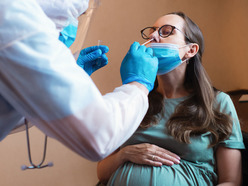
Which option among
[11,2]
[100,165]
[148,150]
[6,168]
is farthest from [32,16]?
[6,168]

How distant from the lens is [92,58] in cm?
133

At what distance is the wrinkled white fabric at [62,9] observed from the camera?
2.70 feet

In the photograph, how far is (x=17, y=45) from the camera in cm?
65

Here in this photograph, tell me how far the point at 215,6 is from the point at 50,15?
2.29 m

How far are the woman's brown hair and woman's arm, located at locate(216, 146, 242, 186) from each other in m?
0.08

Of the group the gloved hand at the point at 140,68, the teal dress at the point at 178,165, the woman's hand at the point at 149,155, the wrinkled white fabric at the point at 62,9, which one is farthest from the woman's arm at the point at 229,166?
the wrinkled white fabric at the point at 62,9

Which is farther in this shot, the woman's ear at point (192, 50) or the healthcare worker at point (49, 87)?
the woman's ear at point (192, 50)

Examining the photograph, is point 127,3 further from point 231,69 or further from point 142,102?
point 142,102

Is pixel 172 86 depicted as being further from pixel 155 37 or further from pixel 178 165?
pixel 178 165

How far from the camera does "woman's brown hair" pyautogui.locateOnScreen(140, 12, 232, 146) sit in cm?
149

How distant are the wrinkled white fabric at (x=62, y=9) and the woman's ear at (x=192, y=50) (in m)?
0.87

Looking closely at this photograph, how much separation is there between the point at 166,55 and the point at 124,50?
1.15 m

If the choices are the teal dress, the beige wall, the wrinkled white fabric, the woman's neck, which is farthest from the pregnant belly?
the beige wall

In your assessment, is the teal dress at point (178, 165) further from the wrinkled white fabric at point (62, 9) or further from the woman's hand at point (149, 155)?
the wrinkled white fabric at point (62, 9)
